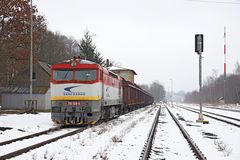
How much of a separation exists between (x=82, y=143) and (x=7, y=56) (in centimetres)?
2160

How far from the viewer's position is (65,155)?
8.77 meters

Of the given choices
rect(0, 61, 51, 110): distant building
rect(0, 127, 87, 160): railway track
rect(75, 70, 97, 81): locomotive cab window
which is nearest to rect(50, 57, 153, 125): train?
rect(75, 70, 97, 81): locomotive cab window

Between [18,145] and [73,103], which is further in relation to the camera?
[73,103]

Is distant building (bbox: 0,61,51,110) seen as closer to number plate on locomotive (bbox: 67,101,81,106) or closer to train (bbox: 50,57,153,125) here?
train (bbox: 50,57,153,125)

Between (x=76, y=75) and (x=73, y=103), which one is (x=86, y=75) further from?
(x=73, y=103)

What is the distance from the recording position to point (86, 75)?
17.2 m

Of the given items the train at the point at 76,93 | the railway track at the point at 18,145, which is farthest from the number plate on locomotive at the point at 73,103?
the railway track at the point at 18,145

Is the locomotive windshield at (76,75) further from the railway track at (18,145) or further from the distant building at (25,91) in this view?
the distant building at (25,91)

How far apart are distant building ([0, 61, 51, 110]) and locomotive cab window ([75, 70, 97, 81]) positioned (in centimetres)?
2447

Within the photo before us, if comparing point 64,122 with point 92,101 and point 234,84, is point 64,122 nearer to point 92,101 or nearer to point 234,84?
point 92,101

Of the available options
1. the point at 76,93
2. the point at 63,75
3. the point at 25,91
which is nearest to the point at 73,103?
the point at 76,93

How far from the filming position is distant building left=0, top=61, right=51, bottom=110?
41.0m

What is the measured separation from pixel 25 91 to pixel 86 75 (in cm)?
2678

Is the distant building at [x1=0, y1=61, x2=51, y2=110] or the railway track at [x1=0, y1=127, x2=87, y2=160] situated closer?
the railway track at [x1=0, y1=127, x2=87, y2=160]
